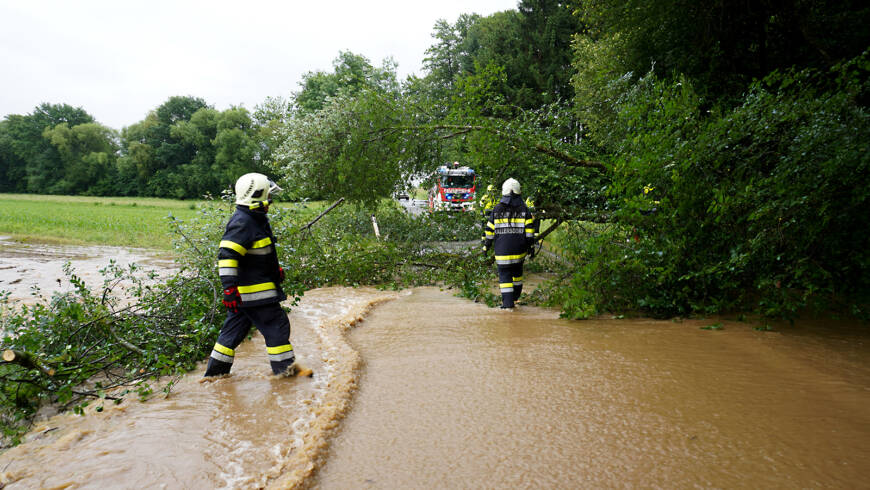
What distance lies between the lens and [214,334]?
5.30 metres

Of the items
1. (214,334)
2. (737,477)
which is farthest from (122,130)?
(737,477)

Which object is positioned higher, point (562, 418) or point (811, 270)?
point (811, 270)

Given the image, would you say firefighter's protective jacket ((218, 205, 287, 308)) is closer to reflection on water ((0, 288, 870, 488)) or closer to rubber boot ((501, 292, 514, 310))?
reflection on water ((0, 288, 870, 488))

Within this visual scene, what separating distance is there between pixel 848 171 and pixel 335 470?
5.05m

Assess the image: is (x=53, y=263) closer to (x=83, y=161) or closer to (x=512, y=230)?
(x=512, y=230)

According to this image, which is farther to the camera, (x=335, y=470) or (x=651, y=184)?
(x=651, y=184)

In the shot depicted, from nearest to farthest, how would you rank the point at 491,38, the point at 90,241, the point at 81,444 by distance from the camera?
1. the point at 81,444
2. the point at 90,241
3. the point at 491,38

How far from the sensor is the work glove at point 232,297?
13.3ft

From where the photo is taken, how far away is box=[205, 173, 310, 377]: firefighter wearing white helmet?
4.12 meters

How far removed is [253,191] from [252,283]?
0.82m

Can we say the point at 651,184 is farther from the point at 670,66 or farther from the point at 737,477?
the point at 670,66

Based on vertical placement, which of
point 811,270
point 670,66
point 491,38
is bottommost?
point 811,270

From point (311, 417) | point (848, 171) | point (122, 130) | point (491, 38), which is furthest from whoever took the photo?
point (122, 130)

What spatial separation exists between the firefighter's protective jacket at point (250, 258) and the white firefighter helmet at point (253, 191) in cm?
6
